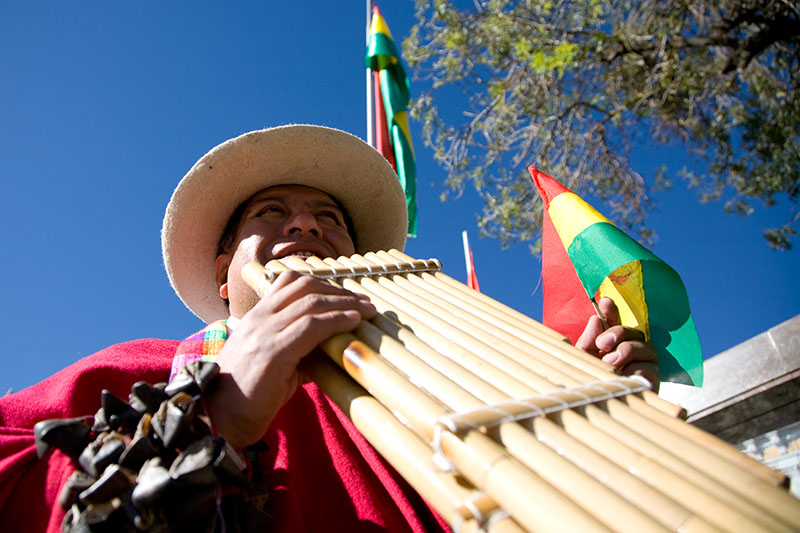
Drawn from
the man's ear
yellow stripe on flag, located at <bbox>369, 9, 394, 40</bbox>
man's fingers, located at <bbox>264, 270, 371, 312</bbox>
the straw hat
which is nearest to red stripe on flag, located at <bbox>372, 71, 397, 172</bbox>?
yellow stripe on flag, located at <bbox>369, 9, 394, 40</bbox>

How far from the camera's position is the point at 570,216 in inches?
84.9

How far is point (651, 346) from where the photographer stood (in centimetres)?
185

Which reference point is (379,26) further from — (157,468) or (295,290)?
(157,468)

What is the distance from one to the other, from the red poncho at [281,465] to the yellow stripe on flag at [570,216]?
1.09m

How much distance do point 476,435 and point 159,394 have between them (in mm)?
623

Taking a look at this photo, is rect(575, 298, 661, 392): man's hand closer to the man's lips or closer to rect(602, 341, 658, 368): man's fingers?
rect(602, 341, 658, 368): man's fingers

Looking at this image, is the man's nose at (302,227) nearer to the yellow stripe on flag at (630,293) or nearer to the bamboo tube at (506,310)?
the bamboo tube at (506,310)

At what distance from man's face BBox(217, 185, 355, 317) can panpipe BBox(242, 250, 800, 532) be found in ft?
2.48

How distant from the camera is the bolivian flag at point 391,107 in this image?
4.45m

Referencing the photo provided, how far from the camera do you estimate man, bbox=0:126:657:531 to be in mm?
1167

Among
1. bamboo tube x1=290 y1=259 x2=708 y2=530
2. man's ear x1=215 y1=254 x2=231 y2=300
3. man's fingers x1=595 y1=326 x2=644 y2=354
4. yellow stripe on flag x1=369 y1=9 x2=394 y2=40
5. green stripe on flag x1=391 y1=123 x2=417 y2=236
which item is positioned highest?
yellow stripe on flag x1=369 y1=9 x2=394 y2=40

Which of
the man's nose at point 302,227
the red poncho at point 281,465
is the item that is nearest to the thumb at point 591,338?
the red poncho at point 281,465

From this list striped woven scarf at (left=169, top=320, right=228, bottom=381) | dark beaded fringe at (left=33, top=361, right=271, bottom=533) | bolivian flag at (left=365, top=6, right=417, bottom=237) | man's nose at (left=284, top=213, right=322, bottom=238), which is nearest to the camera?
dark beaded fringe at (left=33, top=361, right=271, bottom=533)

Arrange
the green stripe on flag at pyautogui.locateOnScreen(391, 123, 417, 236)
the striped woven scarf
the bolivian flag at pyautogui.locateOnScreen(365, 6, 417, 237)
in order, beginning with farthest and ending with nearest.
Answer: the bolivian flag at pyautogui.locateOnScreen(365, 6, 417, 237)
the green stripe on flag at pyautogui.locateOnScreen(391, 123, 417, 236)
the striped woven scarf
